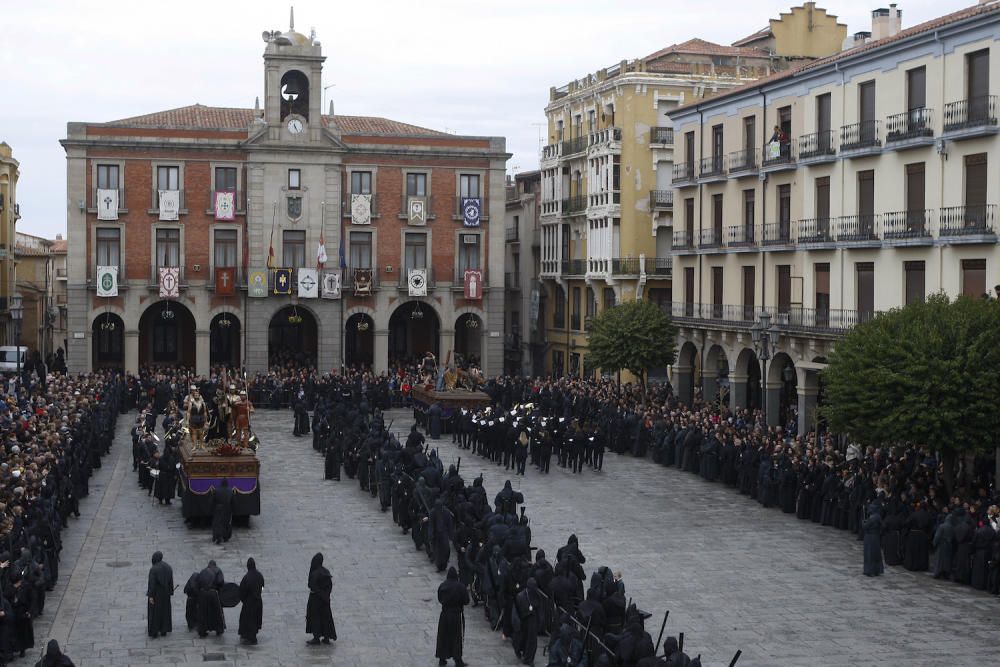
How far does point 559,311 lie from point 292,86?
16.3m

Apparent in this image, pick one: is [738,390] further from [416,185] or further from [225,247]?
[225,247]

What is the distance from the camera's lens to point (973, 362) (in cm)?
2522

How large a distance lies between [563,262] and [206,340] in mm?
16690

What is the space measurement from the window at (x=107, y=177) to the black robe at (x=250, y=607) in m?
39.8

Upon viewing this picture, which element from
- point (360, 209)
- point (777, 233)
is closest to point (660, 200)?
point (360, 209)

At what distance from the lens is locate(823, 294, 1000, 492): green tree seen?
82.7 ft

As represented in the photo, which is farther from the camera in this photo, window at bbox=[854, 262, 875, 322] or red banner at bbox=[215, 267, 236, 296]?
red banner at bbox=[215, 267, 236, 296]

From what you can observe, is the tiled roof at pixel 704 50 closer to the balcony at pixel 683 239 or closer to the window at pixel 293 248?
the balcony at pixel 683 239

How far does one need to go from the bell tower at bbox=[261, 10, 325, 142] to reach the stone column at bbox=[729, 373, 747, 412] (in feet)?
75.5

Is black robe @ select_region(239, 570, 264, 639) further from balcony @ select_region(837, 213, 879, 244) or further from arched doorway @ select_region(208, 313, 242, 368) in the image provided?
arched doorway @ select_region(208, 313, 242, 368)

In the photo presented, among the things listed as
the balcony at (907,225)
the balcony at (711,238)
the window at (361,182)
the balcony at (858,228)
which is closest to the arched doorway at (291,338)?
the window at (361,182)

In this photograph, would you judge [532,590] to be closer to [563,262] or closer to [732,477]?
[732,477]

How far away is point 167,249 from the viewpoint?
2195 inches

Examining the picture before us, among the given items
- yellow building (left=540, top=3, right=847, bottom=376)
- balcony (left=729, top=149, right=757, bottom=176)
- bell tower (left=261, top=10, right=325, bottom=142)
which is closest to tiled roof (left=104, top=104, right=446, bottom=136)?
bell tower (left=261, top=10, right=325, bottom=142)
